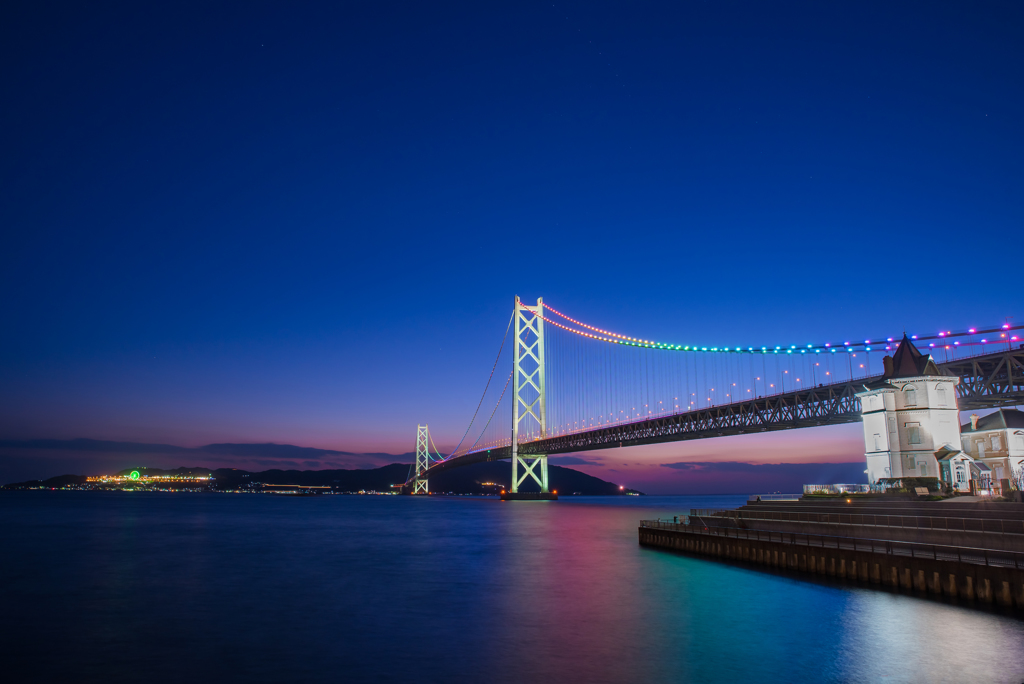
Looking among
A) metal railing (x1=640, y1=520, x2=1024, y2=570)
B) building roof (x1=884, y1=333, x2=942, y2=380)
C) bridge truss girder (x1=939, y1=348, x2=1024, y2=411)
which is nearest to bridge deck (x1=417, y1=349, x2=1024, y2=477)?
bridge truss girder (x1=939, y1=348, x2=1024, y2=411)

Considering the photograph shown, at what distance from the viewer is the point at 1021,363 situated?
49.5m

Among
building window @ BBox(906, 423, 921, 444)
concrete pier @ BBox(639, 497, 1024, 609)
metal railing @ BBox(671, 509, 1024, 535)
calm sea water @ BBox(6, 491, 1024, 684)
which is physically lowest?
calm sea water @ BBox(6, 491, 1024, 684)

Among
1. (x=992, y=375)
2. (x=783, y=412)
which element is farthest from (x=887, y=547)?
(x=783, y=412)

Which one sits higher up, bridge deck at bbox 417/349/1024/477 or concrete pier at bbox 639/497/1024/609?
bridge deck at bbox 417/349/1024/477

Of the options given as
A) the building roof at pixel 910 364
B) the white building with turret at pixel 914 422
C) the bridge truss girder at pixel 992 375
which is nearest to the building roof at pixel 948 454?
the white building with turret at pixel 914 422

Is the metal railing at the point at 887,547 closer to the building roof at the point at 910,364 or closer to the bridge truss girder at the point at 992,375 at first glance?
the building roof at the point at 910,364

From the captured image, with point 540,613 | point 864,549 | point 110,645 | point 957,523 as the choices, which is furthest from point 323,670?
point 957,523

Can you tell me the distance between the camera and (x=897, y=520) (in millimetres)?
23906

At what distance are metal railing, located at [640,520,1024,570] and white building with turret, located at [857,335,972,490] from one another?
7.94 m

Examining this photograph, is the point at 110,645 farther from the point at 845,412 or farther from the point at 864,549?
the point at 845,412

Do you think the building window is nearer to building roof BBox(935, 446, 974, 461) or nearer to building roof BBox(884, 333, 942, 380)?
building roof BBox(935, 446, 974, 461)

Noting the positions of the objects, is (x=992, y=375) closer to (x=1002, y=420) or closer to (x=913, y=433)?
(x=1002, y=420)

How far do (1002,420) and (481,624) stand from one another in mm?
31315

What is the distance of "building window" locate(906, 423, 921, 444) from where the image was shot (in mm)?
32906
